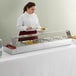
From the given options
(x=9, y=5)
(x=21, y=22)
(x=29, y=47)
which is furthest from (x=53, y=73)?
(x=9, y=5)

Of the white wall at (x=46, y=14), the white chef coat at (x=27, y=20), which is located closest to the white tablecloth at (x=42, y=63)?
the white chef coat at (x=27, y=20)

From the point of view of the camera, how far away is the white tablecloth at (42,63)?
1.58 meters

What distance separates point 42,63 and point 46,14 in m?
2.30

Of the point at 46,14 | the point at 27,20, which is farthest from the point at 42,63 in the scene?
the point at 46,14

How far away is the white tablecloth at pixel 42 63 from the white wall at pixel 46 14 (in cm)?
174

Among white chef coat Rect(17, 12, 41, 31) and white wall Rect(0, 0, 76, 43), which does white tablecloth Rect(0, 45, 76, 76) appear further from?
white wall Rect(0, 0, 76, 43)

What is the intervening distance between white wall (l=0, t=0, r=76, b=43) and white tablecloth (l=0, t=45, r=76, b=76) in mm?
1742

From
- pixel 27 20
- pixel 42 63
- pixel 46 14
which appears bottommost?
pixel 42 63

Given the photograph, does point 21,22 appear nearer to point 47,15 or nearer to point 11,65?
point 47,15

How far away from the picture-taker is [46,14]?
3.92 m

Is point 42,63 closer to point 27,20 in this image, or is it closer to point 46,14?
point 27,20

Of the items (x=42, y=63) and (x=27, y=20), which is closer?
(x=42, y=63)

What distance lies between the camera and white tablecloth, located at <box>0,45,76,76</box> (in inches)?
62.1

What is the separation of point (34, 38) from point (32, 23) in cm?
115
